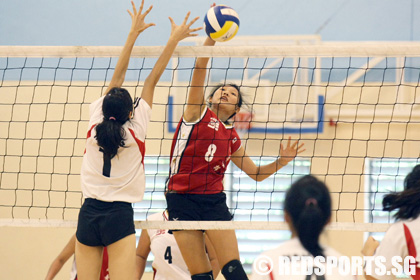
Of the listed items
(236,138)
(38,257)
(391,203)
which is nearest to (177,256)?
(236,138)

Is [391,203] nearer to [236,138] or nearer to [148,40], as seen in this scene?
[236,138]

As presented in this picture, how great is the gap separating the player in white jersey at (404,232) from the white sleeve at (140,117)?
4.83ft

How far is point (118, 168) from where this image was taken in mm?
3375

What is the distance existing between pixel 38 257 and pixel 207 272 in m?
4.10

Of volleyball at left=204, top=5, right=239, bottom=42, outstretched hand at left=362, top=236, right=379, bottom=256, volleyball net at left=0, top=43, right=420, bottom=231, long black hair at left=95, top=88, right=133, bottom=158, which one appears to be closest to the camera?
outstretched hand at left=362, top=236, right=379, bottom=256

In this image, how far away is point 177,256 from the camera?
4504mm

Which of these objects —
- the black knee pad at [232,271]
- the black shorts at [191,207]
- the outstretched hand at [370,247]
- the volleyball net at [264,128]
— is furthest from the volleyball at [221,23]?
the volleyball net at [264,128]

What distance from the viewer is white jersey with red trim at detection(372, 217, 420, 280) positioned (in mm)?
2641

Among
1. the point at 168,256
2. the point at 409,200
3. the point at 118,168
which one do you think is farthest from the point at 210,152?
the point at 409,200

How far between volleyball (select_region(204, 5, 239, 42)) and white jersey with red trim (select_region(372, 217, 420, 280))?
1.62m

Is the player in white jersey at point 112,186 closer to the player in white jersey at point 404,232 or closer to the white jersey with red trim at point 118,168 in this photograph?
the white jersey with red trim at point 118,168

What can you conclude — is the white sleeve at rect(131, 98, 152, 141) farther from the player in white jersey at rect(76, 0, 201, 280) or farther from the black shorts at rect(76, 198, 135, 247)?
A: the black shorts at rect(76, 198, 135, 247)

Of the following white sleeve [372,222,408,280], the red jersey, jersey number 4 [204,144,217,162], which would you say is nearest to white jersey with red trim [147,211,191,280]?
the red jersey

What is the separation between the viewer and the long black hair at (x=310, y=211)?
218 centimetres
